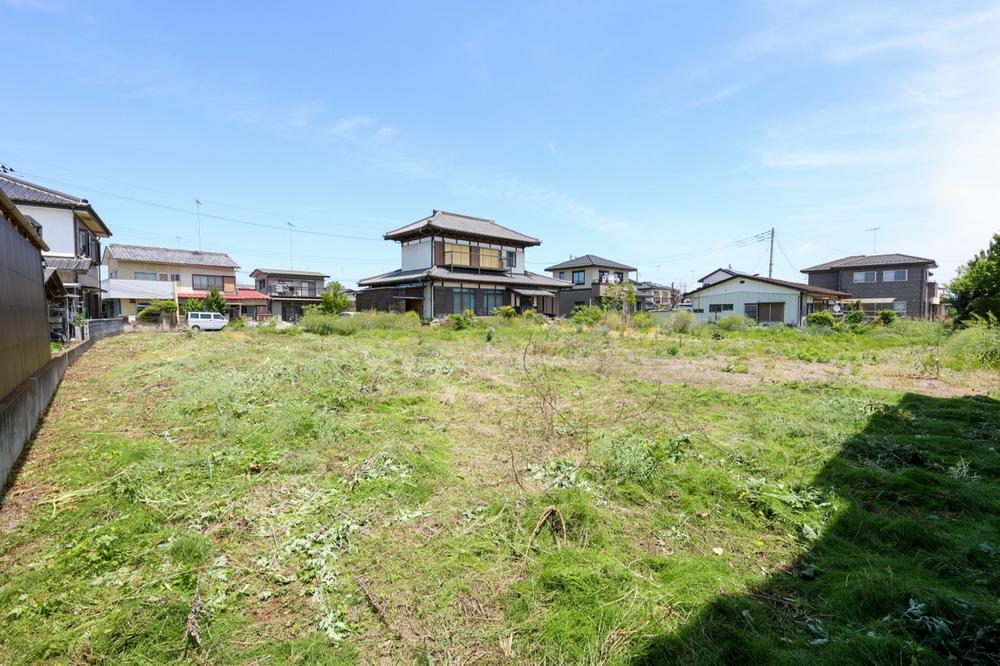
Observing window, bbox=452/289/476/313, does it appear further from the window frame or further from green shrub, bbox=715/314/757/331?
the window frame

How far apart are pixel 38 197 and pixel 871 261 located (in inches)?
1956

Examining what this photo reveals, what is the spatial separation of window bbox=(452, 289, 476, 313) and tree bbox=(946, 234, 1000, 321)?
66.1ft

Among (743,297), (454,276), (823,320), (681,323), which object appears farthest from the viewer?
(743,297)

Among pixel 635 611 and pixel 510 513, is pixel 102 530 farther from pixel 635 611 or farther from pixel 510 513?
pixel 635 611

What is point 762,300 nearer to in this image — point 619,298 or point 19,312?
point 619,298

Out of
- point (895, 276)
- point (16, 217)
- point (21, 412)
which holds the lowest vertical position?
point (21, 412)

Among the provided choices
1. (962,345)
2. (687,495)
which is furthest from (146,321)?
(962,345)

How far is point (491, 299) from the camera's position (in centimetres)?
2564

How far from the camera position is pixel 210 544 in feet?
9.13

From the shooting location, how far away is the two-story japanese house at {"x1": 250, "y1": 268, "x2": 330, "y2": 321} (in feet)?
131

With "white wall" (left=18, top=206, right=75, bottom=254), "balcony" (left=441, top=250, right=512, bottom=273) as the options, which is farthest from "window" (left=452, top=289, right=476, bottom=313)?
"white wall" (left=18, top=206, right=75, bottom=254)

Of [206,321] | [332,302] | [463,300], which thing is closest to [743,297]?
[463,300]

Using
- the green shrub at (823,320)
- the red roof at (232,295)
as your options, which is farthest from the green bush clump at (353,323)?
the green shrub at (823,320)

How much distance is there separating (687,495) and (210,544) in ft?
11.3
